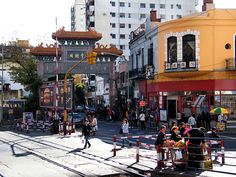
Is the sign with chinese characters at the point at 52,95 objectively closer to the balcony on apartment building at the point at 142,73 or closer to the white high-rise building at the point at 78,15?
the balcony on apartment building at the point at 142,73

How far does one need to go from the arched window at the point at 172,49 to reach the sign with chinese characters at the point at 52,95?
10.8 metres

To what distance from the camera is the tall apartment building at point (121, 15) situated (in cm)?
10300

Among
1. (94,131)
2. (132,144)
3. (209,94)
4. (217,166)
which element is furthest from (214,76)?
(217,166)

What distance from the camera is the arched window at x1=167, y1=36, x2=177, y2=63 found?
1747 inches

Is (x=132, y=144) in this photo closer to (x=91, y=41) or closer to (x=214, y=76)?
(x=214, y=76)

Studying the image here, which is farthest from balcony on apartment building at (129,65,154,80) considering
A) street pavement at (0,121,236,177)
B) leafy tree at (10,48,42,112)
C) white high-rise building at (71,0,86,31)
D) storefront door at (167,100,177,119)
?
white high-rise building at (71,0,86,31)

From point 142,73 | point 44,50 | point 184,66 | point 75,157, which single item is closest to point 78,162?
point 75,157

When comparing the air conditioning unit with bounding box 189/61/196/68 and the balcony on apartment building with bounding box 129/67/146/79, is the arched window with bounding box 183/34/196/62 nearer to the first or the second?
the air conditioning unit with bounding box 189/61/196/68

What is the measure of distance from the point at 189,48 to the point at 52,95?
1437cm

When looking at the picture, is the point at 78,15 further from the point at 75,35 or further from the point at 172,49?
the point at 172,49

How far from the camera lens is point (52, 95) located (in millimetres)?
46219

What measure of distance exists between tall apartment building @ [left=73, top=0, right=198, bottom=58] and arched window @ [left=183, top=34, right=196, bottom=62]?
2318 inches

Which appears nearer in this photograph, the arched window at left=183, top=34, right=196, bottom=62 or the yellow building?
the yellow building

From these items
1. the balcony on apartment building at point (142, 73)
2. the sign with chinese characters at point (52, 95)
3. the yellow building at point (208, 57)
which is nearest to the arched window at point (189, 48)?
the yellow building at point (208, 57)
